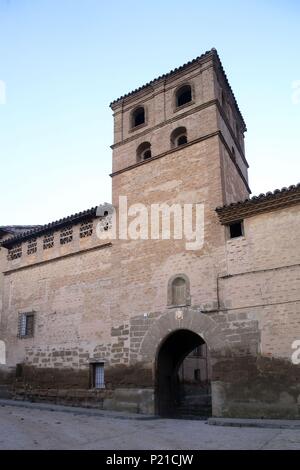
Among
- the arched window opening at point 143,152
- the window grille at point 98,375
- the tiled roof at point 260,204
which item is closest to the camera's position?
the tiled roof at point 260,204

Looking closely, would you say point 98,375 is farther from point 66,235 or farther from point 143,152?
point 143,152

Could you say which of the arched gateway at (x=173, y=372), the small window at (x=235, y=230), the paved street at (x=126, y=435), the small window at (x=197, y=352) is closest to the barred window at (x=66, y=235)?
the arched gateway at (x=173, y=372)

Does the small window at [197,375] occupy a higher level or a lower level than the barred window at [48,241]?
lower

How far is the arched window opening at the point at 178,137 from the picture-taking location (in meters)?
14.8

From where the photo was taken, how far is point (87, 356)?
45.6 feet

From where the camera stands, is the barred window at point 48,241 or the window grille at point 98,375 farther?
the barred window at point 48,241

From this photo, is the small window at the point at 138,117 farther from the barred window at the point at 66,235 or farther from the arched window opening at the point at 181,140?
the barred window at the point at 66,235

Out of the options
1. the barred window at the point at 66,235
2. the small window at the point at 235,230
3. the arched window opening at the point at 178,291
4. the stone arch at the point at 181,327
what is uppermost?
the barred window at the point at 66,235

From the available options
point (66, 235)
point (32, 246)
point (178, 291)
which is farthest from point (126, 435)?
point (32, 246)

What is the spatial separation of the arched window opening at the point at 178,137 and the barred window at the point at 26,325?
351 inches

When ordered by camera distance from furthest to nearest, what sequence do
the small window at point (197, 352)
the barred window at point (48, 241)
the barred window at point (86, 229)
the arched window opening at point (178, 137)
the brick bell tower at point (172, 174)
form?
the small window at point (197, 352)
the barred window at point (48, 241)
the barred window at point (86, 229)
the arched window opening at point (178, 137)
the brick bell tower at point (172, 174)

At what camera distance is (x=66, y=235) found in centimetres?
1611
